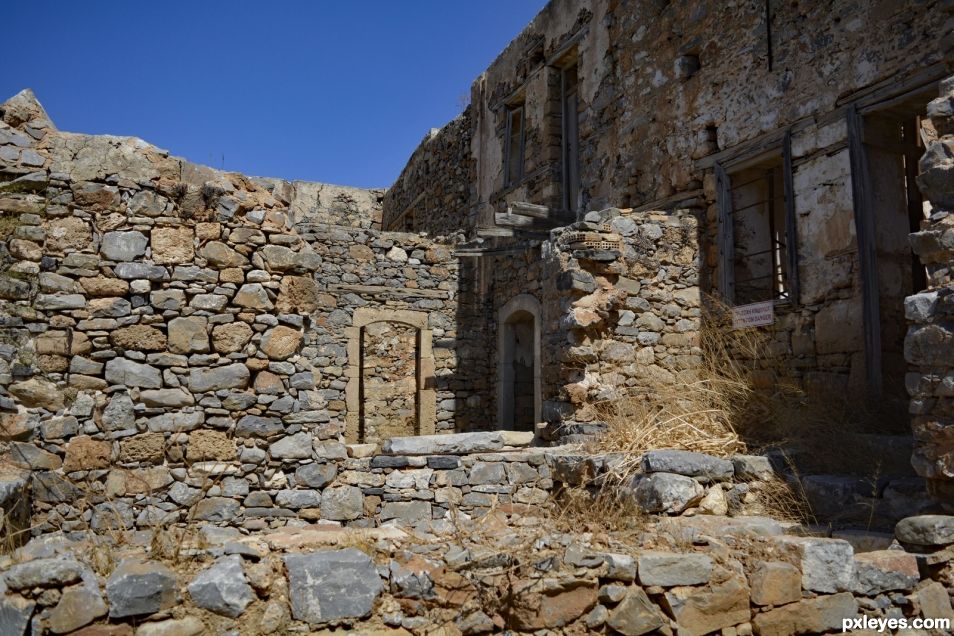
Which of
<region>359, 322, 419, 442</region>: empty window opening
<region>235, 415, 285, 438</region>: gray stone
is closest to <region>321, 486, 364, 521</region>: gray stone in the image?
<region>235, 415, 285, 438</region>: gray stone

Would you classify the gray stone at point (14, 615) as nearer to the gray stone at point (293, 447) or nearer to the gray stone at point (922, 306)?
the gray stone at point (293, 447)

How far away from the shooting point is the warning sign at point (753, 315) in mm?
7488

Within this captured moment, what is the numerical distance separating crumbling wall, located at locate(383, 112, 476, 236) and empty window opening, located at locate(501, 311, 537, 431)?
2.98 meters

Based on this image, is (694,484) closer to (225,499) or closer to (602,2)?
(225,499)

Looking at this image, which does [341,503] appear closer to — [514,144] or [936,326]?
[936,326]

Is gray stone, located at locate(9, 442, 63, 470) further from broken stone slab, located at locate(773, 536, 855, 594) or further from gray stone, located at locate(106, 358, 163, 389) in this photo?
broken stone slab, located at locate(773, 536, 855, 594)

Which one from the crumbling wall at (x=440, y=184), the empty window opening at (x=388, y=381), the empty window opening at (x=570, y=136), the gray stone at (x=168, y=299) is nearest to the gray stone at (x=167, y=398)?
the gray stone at (x=168, y=299)

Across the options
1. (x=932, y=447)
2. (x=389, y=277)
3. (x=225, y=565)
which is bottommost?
(x=225, y=565)

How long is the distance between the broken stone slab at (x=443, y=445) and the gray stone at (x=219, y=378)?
55.1 inches

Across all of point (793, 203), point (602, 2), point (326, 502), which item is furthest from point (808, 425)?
point (602, 2)

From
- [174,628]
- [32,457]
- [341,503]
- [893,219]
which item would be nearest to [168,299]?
[32,457]

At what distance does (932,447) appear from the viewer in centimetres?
427

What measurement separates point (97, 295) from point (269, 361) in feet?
4.11

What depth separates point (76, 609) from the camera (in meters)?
2.81
